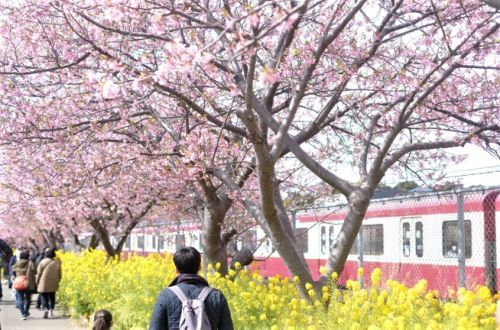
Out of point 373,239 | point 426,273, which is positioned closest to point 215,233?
point 426,273

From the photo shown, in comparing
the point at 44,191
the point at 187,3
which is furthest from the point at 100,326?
→ the point at 44,191

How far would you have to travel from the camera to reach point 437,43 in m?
8.12

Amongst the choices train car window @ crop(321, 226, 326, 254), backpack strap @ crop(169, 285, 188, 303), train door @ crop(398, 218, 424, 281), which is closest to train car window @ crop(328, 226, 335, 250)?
train car window @ crop(321, 226, 326, 254)

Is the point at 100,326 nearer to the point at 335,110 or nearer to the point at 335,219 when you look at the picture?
the point at 335,110

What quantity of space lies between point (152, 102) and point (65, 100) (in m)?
1.04

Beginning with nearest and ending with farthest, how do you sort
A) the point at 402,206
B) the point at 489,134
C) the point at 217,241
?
the point at 489,134, the point at 217,241, the point at 402,206

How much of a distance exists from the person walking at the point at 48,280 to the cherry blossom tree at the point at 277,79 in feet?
21.3

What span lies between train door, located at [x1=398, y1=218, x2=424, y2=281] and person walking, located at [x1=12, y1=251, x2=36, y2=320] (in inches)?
279

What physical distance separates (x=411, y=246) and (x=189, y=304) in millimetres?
11705

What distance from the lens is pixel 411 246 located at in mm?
16016

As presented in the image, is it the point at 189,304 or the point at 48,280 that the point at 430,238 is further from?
the point at 189,304

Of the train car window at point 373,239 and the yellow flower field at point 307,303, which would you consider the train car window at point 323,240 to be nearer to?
the train car window at point 373,239

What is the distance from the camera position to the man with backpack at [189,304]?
4.86 metres

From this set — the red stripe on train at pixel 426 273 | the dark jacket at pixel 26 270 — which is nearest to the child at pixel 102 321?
the red stripe on train at pixel 426 273
